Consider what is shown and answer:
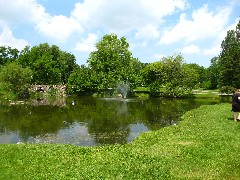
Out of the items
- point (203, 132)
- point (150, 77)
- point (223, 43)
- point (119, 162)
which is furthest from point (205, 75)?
point (119, 162)

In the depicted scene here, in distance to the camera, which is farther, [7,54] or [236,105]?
[7,54]

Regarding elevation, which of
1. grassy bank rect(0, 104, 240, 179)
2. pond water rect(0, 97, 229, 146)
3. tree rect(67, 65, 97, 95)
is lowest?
pond water rect(0, 97, 229, 146)

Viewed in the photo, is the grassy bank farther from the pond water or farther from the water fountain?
the water fountain

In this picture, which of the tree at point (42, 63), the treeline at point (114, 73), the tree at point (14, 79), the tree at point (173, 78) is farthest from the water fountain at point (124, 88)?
the tree at point (42, 63)

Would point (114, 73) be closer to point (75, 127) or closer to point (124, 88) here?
point (124, 88)

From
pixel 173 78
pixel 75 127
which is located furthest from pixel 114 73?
pixel 75 127

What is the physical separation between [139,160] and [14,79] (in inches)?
2933

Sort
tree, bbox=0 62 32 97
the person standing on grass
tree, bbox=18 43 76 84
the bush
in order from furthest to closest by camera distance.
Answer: tree, bbox=18 43 76 84 < the bush < tree, bbox=0 62 32 97 < the person standing on grass

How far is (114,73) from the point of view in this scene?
325 ft

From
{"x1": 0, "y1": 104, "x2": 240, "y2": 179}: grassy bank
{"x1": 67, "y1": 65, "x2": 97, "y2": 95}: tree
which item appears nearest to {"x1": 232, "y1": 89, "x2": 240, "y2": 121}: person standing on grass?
{"x1": 0, "y1": 104, "x2": 240, "y2": 179}: grassy bank

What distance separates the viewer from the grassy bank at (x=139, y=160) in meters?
17.2

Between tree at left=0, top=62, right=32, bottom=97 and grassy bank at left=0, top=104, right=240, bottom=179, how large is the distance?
2555 inches

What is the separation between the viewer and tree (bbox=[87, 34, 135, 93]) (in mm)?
97875

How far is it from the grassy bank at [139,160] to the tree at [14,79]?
64.9 m
